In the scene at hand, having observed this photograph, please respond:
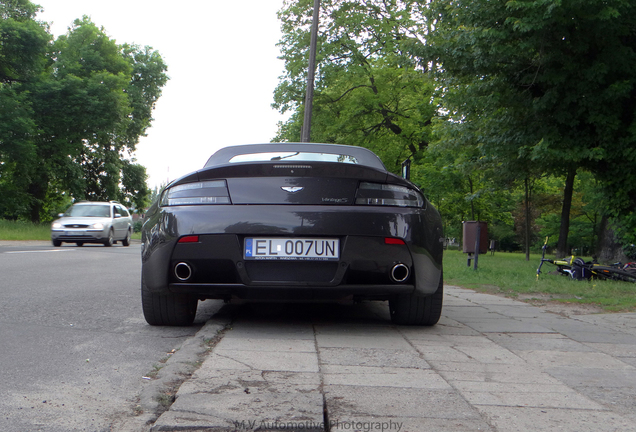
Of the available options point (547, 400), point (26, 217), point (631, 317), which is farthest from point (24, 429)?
point (26, 217)

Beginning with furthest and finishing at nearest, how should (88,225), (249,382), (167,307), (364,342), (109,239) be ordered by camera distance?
(109,239), (88,225), (167,307), (364,342), (249,382)

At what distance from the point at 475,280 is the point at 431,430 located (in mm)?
8317

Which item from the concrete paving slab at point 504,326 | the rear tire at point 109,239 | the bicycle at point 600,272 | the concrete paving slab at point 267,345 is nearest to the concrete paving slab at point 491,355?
the concrete paving slab at point 504,326

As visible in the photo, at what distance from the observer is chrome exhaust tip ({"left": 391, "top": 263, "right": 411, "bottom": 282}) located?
165 inches

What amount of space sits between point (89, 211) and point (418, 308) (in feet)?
64.4

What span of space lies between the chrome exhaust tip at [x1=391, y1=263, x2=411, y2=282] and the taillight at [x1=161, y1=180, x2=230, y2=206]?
1213 mm

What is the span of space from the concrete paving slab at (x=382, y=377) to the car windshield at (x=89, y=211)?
67.2 ft

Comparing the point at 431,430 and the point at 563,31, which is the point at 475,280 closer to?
the point at 563,31

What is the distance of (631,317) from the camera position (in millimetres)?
5855

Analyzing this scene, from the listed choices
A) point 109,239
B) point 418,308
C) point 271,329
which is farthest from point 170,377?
point 109,239

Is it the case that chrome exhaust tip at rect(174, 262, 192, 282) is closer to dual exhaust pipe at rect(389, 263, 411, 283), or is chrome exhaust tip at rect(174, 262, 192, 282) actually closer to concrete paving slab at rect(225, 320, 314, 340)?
concrete paving slab at rect(225, 320, 314, 340)

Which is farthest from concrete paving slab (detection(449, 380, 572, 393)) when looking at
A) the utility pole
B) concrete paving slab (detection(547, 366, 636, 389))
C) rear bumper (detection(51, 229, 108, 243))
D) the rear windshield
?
rear bumper (detection(51, 229, 108, 243))

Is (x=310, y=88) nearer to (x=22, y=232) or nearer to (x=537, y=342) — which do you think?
(x=22, y=232)

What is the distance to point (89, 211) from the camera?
22219 millimetres
